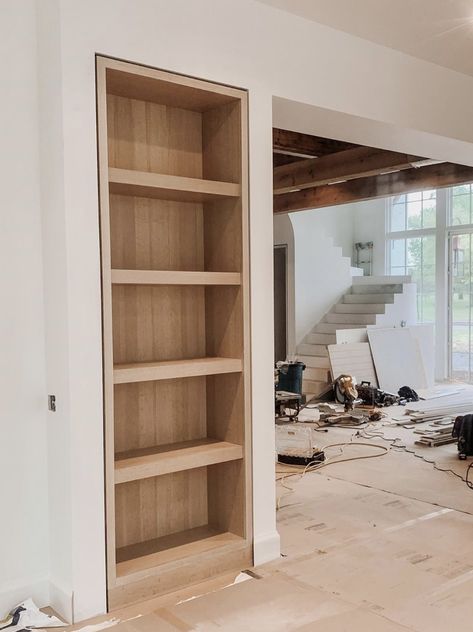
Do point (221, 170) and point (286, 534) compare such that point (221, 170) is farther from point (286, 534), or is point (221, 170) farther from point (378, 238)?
point (378, 238)

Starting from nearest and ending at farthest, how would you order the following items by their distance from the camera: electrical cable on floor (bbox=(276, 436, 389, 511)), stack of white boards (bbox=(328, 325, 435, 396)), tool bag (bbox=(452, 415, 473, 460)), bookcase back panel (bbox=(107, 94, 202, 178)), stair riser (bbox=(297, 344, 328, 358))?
bookcase back panel (bbox=(107, 94, 202, 178))
electrical cable on floor (bbox=(276, 436, 389, 511))
tool bag (bbox=(452, 415, 473, 460))
stack of white boards (bbox=(328, 325, 435, 396))
stair riser (bbox=(297, 344, 328, 358))

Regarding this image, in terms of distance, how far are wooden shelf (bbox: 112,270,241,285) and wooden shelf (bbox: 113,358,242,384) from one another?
0.40 m

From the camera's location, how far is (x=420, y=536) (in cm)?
379

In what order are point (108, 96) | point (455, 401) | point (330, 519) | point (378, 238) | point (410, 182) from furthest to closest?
point (378, 238) → point (455, 401) → point (410, 182) → point (330, 519) → point (108, 96)

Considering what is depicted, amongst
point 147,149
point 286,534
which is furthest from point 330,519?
point 147,149

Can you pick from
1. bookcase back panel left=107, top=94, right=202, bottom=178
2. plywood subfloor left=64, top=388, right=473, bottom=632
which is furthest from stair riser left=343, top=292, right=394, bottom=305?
bookcase back panel left=107, top=94, right=202, bottom=178

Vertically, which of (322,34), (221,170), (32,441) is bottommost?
(32,441)

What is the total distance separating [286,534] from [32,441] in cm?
170

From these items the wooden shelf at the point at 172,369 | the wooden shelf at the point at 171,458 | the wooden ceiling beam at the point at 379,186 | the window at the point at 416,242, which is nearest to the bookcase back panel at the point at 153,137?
the wooden shelf at the point at 172,369

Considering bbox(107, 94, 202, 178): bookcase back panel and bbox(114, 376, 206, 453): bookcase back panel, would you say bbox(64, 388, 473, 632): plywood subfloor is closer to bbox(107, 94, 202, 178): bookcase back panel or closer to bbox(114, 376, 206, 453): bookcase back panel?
bbox(114, 376, 206, 453): bookcase back panel

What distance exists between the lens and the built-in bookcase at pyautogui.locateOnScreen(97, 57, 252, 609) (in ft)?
10.2

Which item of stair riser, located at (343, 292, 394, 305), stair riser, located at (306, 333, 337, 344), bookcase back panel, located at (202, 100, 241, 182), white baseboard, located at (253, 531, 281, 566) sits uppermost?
bookcase back panel, located at (202, 100, 241, 182)

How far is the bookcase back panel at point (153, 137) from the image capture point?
10.6 feet

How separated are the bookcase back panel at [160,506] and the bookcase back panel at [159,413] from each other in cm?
20
